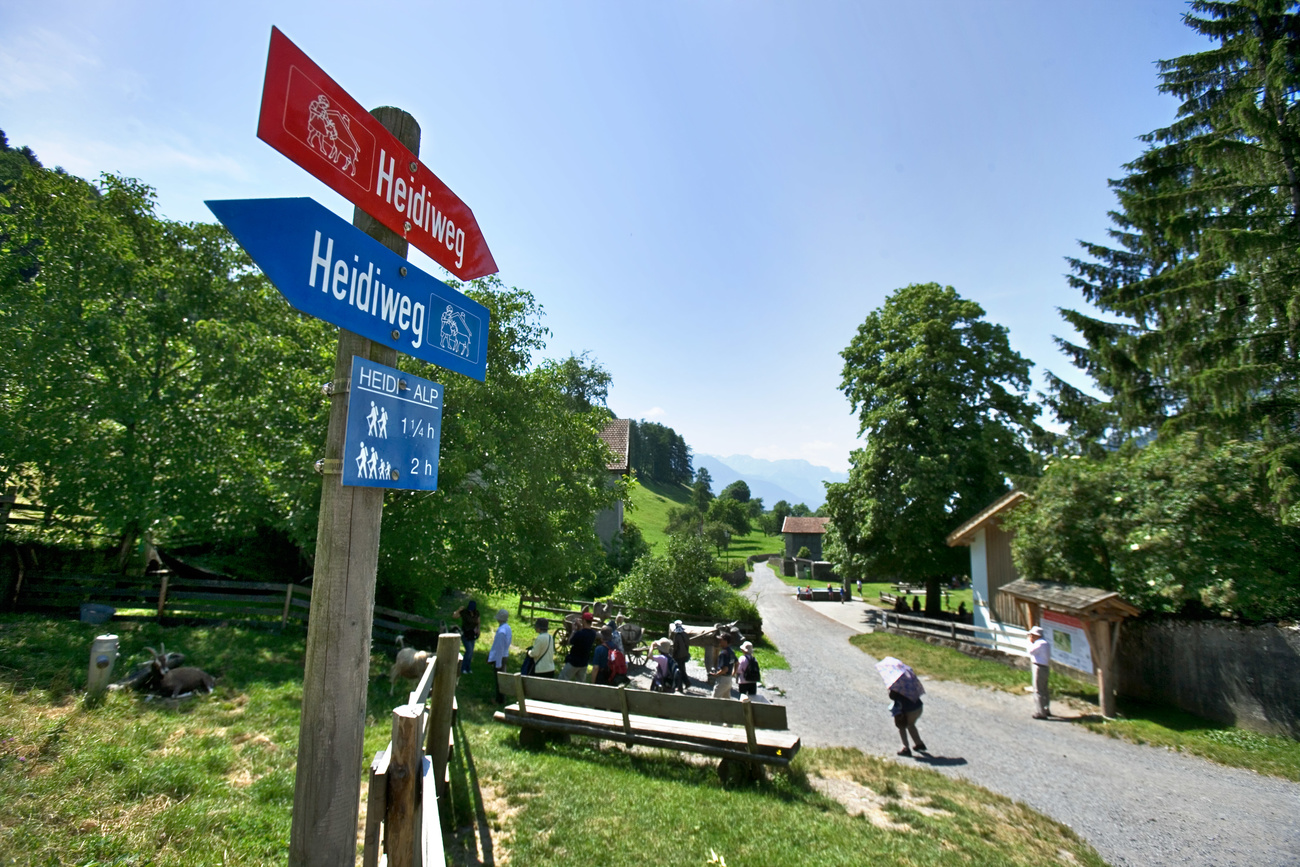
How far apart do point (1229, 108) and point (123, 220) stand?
84.5ft

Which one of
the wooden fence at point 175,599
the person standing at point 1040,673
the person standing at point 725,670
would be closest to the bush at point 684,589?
the wooden fence at point 175,599

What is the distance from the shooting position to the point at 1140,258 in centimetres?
1903

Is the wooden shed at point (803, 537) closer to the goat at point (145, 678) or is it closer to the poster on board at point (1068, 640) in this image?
the poster on board at point (1068, 640)

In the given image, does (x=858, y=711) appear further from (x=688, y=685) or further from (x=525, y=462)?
(x=525, y=462)

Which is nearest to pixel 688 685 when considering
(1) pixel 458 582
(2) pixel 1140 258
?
(1) pixel 458 582

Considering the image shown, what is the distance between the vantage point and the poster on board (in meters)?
13.5

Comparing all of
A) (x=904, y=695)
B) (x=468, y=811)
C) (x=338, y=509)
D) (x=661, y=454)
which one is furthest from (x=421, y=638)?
(x=661, y=454)

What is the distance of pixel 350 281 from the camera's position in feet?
7.82

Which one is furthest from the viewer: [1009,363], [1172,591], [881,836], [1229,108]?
[1009,363]

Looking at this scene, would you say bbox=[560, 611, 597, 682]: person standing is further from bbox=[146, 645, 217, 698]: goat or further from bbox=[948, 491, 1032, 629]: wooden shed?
bbox=[948, 491, 1032, 629]: wooden shed

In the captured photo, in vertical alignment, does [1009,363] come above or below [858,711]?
above

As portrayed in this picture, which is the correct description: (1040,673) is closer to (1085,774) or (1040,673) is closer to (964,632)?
(1085,774)

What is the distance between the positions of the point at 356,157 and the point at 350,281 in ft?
1.90

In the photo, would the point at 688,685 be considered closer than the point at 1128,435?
Yes
